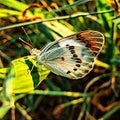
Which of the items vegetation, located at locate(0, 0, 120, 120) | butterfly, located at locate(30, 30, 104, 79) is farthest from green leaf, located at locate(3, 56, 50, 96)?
vegetation, located at locate(0, 0, 120, 120)

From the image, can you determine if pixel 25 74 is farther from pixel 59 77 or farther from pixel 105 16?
pixel 59 77

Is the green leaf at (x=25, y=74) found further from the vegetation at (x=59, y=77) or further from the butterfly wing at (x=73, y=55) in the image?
the vegetation at (x=59, y=77)

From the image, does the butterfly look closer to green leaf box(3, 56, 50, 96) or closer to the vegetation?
green leaf box(3, 56, 50, 96)

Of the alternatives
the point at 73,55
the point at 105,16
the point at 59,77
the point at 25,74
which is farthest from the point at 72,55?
the point at 59,77

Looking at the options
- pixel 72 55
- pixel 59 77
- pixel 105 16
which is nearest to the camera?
pixel 72 55

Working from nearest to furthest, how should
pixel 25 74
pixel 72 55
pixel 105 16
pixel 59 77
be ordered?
pixel 25 74, pixel 72 55, pixel 105 16, pixel 59 77

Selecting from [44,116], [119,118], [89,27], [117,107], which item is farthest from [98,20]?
[44,116]
